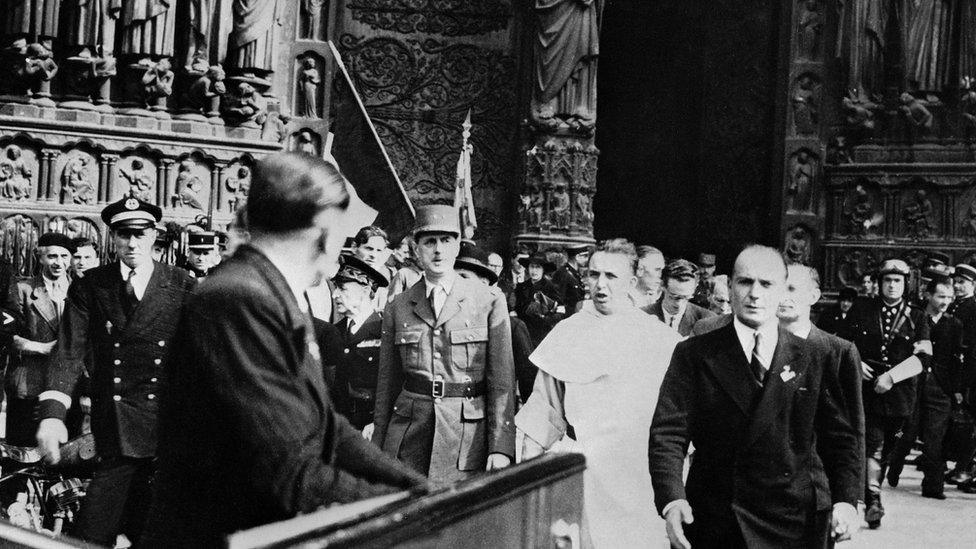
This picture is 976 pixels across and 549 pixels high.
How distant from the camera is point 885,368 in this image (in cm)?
1036

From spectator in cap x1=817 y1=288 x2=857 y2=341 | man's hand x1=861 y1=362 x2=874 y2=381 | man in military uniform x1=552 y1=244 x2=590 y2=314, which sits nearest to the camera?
man's hand x1=861 y1=362 x2=874 y2=381

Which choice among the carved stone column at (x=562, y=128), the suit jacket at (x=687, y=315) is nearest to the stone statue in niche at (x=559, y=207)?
the carved stone column at (x=562, y=128)

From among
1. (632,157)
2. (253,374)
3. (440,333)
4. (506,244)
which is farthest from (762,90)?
(253,374)

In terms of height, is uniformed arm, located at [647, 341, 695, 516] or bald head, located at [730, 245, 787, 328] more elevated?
bald head, located at [730, 245, 787, 328]

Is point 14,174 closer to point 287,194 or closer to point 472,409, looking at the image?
point 472,409

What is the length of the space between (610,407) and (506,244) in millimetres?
12339

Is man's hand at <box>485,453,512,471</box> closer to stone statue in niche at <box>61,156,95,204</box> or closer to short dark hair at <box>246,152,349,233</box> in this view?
short dark hair at <box>246,152,349,233</box>

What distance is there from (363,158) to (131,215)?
1053 cm

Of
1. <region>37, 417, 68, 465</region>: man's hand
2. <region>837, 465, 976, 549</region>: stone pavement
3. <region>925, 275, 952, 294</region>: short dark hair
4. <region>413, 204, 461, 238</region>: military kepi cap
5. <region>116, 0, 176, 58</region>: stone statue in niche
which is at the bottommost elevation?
<region>837, 465, 976, 549</region>: stone pavement

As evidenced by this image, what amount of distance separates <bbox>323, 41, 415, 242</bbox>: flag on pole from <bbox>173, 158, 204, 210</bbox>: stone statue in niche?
2954mm

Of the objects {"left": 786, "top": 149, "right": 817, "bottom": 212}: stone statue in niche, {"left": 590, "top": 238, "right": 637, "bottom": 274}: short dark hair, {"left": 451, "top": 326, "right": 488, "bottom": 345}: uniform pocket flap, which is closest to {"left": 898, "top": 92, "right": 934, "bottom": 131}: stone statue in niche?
{"left": 786, "top": 149, "right": 817, "bottom": 212}: stone statue in niche

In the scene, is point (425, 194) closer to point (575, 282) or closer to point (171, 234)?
point (575, 282)

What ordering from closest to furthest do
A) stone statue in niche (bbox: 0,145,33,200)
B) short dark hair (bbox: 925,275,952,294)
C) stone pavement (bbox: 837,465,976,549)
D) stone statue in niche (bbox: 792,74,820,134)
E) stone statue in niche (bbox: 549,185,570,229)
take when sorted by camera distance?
stone pavement (bbox: 837,465,976,549)
short dark hair (bbox: 925,275,952,294)
stone statue in niche (bbox: 0,145,33,200)
stone statue in niche (bbox: 792,74,820,134)
stone statue in niche (bbox: 549,185,570,229)

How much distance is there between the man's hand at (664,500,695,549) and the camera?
188 inches
